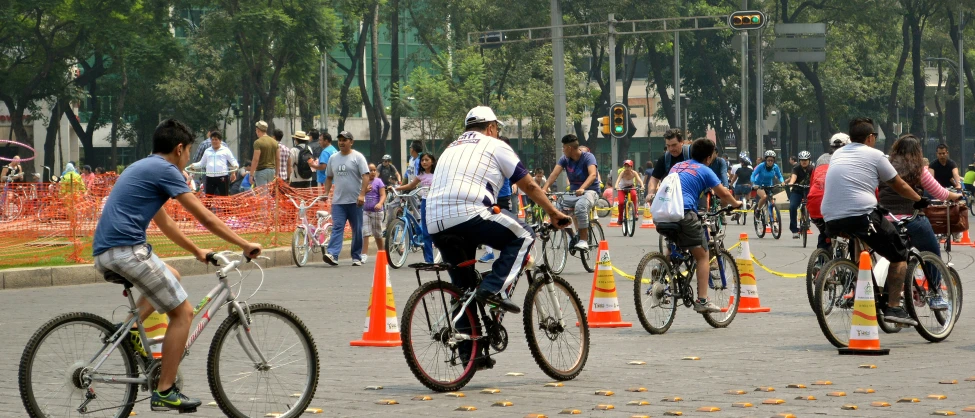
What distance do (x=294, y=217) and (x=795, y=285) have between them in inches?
330

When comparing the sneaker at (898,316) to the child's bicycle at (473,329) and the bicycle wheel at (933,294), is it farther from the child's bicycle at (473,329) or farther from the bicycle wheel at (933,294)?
the child's bicycle at (473,329)

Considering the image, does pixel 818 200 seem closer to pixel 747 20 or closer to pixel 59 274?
pixel 59 274

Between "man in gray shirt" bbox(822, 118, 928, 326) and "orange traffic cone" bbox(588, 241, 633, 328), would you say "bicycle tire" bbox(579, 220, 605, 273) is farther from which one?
"man in gray shirt" bbox(822, 118, 928, 326)

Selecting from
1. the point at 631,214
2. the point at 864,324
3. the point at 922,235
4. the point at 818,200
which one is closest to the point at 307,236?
the point at 818,200

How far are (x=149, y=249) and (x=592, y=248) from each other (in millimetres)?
11824

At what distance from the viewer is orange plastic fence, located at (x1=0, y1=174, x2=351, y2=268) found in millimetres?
17547

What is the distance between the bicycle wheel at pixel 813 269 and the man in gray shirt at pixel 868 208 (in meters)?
0.40

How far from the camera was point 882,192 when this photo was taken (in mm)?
11000

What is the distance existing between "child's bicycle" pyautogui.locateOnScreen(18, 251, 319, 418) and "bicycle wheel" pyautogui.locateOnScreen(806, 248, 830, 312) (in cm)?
417

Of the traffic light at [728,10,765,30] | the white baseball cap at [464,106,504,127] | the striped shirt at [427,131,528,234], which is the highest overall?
the traffic light at [728,10,765,30]

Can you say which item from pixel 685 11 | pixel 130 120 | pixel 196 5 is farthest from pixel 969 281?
pixel 130 120

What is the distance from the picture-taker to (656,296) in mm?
10625

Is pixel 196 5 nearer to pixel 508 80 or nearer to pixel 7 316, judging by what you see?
pixel 508 80

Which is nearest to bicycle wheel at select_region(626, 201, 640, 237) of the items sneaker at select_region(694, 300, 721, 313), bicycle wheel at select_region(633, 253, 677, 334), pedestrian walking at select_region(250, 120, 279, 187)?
pedestrian walking at select_region(250, 120, 279, 187)
